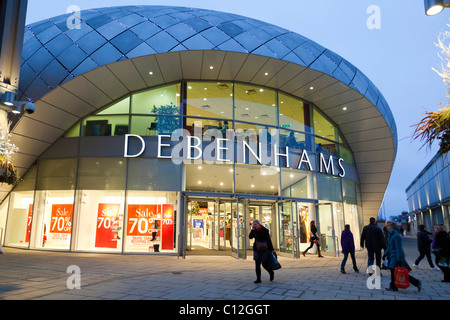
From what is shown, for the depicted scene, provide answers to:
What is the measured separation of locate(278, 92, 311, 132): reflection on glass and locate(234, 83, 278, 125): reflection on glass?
0.38m

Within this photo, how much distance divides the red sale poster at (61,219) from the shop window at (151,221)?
2373 mm

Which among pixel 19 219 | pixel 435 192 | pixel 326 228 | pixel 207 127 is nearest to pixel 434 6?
pixel 207 127

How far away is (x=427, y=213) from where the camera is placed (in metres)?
37.7

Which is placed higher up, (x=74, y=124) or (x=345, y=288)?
(x=74, y=124)

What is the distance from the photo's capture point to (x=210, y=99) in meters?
13.8

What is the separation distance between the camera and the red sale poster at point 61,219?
40.9ft

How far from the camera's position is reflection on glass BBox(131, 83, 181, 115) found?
13.2 meters

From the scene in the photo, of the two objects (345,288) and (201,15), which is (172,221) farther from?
(201,15)

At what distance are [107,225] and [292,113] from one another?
9591 millimetres

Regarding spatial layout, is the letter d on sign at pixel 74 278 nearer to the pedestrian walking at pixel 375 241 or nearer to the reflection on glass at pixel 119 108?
the pedestrian walking at pixel 375 241

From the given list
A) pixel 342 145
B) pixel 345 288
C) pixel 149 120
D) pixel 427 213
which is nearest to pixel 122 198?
pixel 149 120

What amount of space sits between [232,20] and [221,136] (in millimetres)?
4777

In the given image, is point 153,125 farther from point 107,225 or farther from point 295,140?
point 295,140

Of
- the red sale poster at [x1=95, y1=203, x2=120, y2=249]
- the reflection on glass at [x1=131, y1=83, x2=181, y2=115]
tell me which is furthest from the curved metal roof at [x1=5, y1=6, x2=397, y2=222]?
the red sale poster at [x1=95, y1=203, x2=120, y2=249]
